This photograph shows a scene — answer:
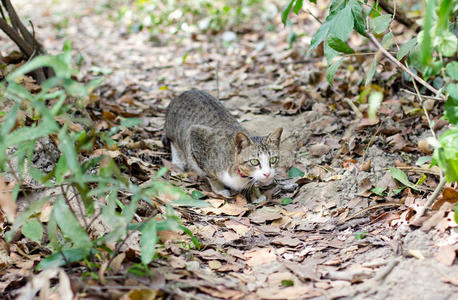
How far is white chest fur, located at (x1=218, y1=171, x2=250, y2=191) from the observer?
14.4ft

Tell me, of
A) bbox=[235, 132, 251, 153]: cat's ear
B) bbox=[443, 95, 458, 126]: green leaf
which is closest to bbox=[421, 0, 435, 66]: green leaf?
bbox=[443, 95, 458, 126]: green leaf

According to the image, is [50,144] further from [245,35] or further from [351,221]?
[245,35]

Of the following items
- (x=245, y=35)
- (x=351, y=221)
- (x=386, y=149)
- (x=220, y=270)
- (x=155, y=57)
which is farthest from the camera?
(x=245, y=35)

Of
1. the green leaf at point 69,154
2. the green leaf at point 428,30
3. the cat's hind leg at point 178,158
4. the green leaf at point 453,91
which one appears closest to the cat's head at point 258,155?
the cat's hind leg at point 178,158

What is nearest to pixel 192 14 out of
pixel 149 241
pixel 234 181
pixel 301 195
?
pixel 234 181

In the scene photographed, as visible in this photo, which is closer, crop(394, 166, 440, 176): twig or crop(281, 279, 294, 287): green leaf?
crop(281, 279, 294, 287): green leaf

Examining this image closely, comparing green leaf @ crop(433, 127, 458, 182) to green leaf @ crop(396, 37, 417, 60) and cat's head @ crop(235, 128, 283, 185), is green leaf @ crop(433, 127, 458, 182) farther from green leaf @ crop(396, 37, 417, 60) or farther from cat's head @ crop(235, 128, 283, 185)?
cat's head @ crop(235, 128, 283, 185)

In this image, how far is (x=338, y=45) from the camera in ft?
9.19

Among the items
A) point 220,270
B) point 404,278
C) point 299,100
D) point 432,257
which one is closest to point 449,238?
point 432,257

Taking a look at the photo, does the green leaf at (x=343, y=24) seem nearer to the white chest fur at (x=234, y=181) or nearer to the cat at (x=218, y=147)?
the cat at (x=218, y=147)

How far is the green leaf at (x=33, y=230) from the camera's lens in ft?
8.01

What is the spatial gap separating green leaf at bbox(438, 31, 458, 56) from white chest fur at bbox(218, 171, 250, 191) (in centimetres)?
242

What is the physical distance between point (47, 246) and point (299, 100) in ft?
11.4

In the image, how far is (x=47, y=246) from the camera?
2721 millimetres
